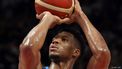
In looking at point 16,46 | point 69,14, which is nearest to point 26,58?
point 69,14

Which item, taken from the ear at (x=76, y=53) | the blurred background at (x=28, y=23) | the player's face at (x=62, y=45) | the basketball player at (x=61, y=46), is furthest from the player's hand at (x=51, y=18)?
the blurred background at (x=28, y=23)

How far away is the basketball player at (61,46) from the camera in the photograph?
217 centimetres

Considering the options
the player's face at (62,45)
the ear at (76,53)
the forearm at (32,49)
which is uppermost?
the forearm at (32,49)

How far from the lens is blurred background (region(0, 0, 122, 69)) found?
13.8 feet

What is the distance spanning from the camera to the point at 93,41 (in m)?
2.36

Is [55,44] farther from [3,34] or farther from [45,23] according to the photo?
[3,34]

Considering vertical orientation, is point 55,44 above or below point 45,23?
below

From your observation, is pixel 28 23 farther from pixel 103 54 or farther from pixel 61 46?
pixel 103 54

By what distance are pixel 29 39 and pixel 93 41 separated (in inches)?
16.8

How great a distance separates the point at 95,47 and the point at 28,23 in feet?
6.75

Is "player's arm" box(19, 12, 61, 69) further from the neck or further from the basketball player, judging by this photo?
the neck

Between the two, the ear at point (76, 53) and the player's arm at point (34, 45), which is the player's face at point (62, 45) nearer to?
the ear at point (76, 53)

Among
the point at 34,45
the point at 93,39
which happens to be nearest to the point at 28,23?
the point at 93,39

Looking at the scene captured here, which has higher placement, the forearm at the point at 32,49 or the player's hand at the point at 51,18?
the player's hand at the point at 51,18
